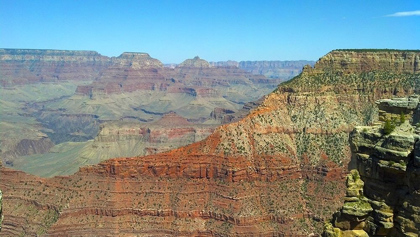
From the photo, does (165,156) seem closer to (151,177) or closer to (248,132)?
(151,177)

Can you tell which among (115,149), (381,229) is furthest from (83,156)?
(381,229)

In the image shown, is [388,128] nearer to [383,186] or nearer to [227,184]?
[383,186]

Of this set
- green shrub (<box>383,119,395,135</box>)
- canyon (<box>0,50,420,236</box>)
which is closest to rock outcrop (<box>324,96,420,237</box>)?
green shrub (<box>383,119,395,135</box>)

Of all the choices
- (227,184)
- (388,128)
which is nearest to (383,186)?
(388,128)

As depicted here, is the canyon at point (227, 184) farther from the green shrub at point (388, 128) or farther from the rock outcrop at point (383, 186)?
the green shrub at point (388, 128)

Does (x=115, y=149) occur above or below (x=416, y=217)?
below

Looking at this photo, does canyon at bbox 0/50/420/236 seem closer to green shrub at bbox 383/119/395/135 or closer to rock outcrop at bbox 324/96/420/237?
rock outcrop at bbox 324/96/420/237
